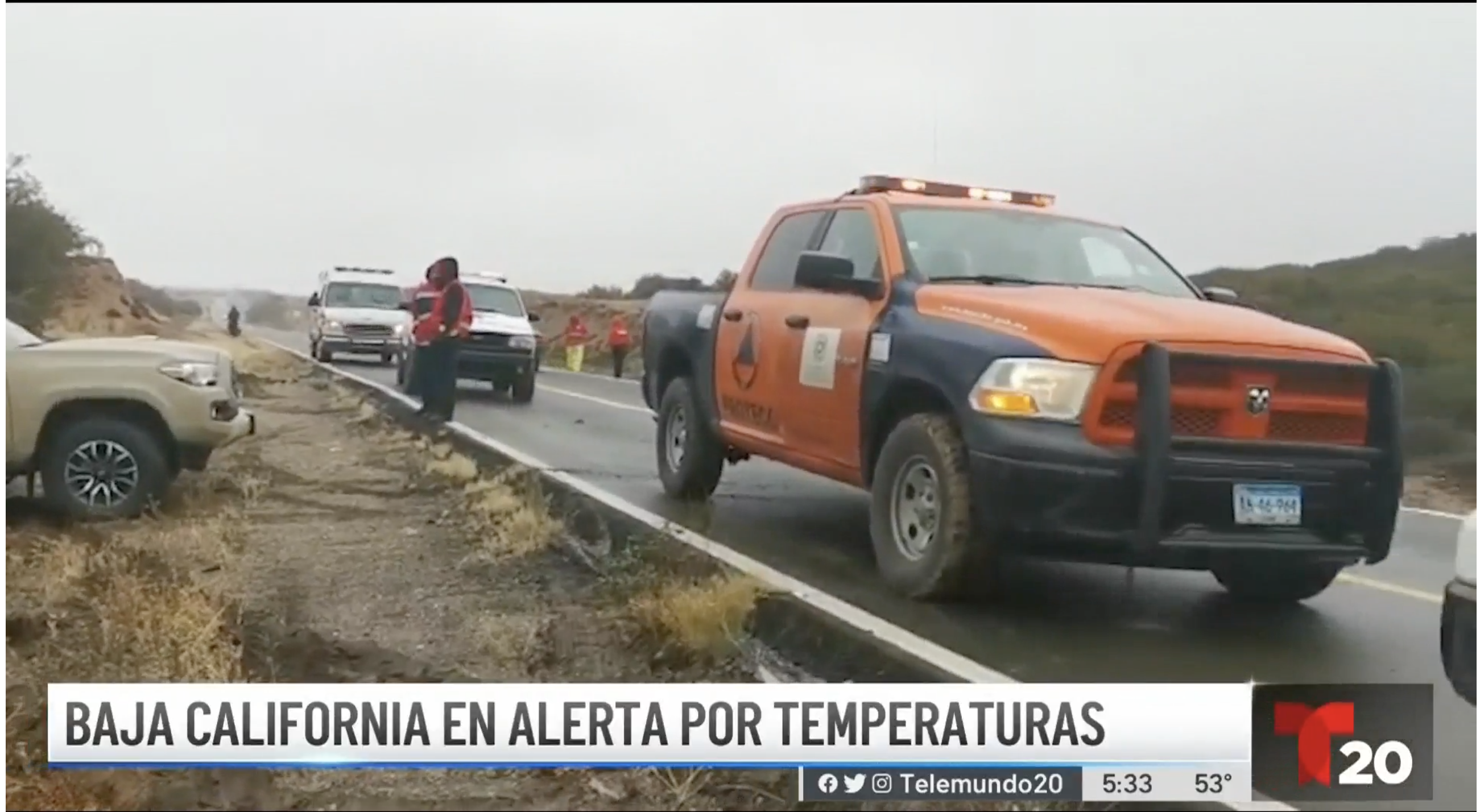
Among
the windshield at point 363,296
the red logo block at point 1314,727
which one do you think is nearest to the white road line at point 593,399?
the windshield at point 363,296

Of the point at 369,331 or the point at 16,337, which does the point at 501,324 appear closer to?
the point at 369,331

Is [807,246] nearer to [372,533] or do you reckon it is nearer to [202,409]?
[372,533]

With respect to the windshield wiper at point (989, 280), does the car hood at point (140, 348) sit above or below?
below

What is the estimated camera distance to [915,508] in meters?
3.91

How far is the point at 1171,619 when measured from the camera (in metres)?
3.57

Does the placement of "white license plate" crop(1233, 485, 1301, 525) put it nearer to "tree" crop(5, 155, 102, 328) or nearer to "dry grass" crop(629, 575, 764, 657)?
"dry grass" crop(629, 575, 764, 657)

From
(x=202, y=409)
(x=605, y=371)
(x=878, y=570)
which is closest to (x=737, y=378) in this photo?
(x=605, y=371)

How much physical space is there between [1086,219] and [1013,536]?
2.74 feet

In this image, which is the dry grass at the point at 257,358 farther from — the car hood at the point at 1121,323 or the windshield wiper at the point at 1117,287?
the windshield wiper at the point at 1117,287

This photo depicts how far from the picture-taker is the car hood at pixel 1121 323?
3.37m

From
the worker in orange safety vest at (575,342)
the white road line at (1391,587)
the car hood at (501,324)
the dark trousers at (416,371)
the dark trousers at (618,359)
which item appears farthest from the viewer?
the dark trousers at (618,359)

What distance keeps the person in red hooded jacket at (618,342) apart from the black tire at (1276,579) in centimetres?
177

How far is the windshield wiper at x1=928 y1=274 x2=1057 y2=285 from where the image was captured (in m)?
3.91

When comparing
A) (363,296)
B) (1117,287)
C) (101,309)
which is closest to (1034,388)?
(1117,287)
